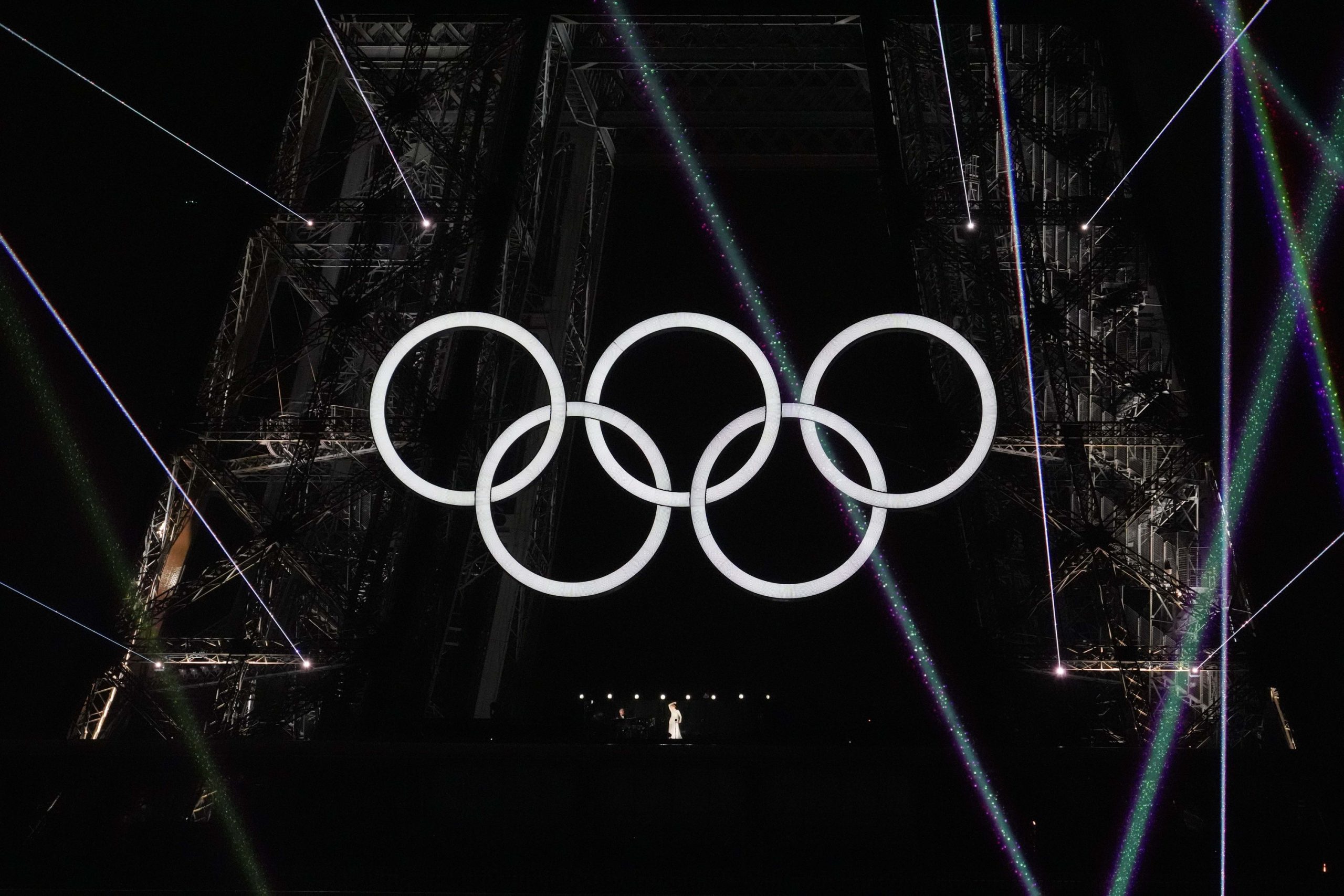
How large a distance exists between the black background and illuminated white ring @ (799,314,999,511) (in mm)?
962

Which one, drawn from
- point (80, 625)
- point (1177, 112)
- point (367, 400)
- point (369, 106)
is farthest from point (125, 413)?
point (1177, 112)

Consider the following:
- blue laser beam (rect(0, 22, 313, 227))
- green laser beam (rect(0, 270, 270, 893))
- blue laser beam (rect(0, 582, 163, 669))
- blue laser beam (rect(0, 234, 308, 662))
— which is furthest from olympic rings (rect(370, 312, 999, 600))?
blue laser beam (rect(0, 22, 313, 227))

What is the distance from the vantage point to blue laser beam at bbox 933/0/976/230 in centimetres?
1446

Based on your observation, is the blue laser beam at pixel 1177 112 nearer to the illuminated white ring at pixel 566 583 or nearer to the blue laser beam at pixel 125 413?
the illuminated white ring at pixel 566 583

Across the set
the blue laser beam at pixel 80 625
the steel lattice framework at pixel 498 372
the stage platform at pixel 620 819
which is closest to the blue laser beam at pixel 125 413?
the steel lattice framework at pixel 498 372

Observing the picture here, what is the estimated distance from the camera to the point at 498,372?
53.8ft

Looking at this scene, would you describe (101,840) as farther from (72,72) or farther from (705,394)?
(705,394)

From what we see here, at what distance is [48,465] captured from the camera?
1155 centimetres

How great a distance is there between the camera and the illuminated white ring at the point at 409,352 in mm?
11797

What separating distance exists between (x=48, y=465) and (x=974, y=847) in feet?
34.6

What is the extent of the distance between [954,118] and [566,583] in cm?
881

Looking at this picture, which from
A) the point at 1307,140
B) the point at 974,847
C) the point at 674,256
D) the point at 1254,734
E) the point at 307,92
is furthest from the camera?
the point at 674,256

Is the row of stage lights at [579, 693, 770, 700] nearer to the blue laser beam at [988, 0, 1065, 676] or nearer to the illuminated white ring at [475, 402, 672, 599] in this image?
the blue laser beam at [988, 0, 1065, 676]

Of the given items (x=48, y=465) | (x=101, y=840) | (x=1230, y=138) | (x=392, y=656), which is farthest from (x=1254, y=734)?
(x=48, y=465)
